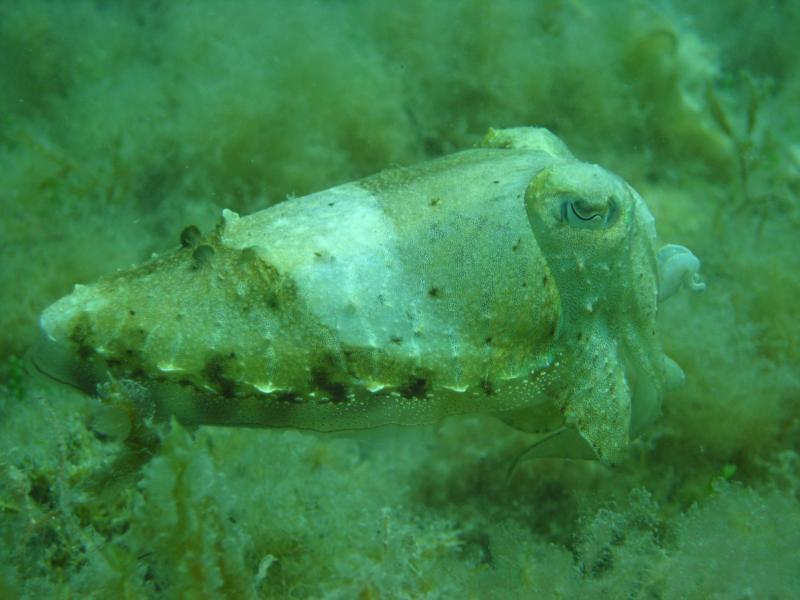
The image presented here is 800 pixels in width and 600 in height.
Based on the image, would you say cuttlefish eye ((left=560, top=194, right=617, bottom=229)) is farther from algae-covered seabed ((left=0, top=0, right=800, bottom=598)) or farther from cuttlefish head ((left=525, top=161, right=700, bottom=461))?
algae-covered seabed ((left=0, top=0, right=800, bottom=598))

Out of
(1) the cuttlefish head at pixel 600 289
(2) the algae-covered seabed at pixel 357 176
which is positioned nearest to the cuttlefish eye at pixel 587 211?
(1) the cuttlefish head at pixel 600 289

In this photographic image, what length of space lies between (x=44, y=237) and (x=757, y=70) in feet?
20.8

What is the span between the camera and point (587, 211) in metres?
1.90

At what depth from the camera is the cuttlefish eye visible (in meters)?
1.88

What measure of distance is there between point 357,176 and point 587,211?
264cm

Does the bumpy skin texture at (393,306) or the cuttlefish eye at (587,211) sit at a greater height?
the cuttlefish eye at (587,211)

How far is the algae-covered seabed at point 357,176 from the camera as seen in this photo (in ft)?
7.82

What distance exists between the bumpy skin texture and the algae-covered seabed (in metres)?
0.27

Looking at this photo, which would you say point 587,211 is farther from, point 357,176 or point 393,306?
point 357,176

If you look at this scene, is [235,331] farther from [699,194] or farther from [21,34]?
[21,34]

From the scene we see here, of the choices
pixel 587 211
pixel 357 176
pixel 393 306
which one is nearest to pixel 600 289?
pixel 587 211

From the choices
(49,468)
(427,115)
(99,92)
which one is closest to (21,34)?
(99,92)

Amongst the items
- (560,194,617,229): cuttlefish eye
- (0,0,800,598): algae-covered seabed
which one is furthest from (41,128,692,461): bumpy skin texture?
(0,0,800,598): algae-covered seabed

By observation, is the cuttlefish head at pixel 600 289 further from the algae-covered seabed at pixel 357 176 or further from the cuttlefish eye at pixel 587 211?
the algae-covered seabed at pixel 357 176
